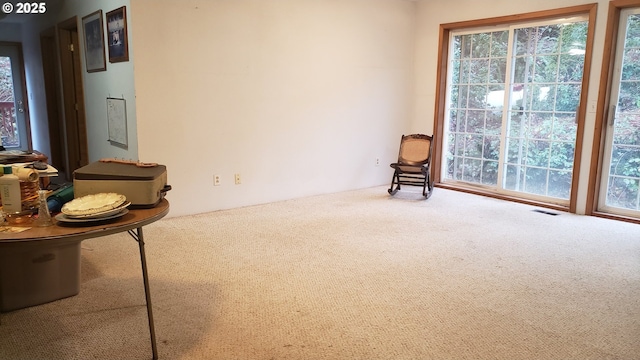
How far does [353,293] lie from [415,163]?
3.05 metres

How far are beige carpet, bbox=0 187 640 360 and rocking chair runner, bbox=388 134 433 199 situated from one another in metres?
1.10

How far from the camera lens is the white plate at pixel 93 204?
1.80m

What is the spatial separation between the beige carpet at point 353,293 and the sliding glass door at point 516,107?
0.93m

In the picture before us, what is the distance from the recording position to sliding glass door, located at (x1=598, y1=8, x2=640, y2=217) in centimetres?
439

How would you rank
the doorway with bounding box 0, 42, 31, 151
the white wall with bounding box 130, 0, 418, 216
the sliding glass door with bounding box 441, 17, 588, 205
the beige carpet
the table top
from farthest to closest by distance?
1. the doorway with bounding box 0, 42, 31, 151
2. the sliding glass door with bounding box 441, 17, 588, 205
3. the white wall with bounding box 130, 0, 418, 216
4. the beige carpet
5. the table top

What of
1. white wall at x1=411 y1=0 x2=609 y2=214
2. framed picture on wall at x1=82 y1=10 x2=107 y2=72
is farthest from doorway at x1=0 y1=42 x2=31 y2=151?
white wall at x1=411 y1=0 x2=609 y2=214

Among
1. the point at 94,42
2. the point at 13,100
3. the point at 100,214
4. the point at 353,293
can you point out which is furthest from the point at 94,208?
the point at 13,100

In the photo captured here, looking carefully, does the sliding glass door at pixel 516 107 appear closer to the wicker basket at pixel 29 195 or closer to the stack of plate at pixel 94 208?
the stack of plate at pixel 94 208

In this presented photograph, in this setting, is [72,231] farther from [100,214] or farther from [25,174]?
[25,174]

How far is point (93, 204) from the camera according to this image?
187 cm

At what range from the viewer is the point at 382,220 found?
4500 mm

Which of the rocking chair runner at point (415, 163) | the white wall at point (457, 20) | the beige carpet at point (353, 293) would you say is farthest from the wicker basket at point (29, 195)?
the white wall at point (457, 20)

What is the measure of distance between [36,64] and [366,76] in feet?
16.1

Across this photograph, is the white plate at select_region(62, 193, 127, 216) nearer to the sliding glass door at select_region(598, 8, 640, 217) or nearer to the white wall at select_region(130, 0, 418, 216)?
the white wall at select_region(130, 0, 418, 216)
